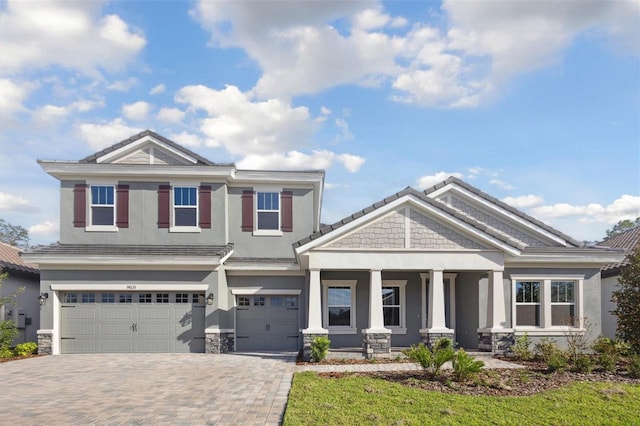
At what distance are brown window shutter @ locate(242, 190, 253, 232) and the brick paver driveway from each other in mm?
5358

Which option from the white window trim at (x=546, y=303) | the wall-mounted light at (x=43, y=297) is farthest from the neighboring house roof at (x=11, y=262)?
the white window trim at (x=546, y=303)

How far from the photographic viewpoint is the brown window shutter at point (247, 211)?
64.6 feet

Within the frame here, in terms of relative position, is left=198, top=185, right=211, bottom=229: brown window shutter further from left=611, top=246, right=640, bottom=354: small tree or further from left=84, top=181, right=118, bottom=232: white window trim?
left=611, top=246, right=640, bottom=354: small tree

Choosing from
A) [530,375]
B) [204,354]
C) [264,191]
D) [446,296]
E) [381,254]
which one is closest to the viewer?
[530,375]

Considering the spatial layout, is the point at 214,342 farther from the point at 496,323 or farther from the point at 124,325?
the point at 496,323

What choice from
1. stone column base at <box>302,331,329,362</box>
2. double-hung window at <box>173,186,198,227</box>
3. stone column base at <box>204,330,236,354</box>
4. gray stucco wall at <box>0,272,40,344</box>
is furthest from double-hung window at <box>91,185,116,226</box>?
stone column base at <box>302,331,329,362</box>

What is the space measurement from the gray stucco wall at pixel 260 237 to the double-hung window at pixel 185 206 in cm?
137

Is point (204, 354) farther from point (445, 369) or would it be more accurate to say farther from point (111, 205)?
point (445, 369)

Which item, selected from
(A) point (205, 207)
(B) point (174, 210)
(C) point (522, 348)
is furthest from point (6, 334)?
(C) point (522, 348)

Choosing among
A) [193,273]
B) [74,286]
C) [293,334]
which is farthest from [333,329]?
[74,286]

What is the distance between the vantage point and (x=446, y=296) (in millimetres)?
18656

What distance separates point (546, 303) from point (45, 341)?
17.4m

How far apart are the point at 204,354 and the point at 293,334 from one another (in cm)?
333

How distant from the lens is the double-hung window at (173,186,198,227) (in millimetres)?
19109
